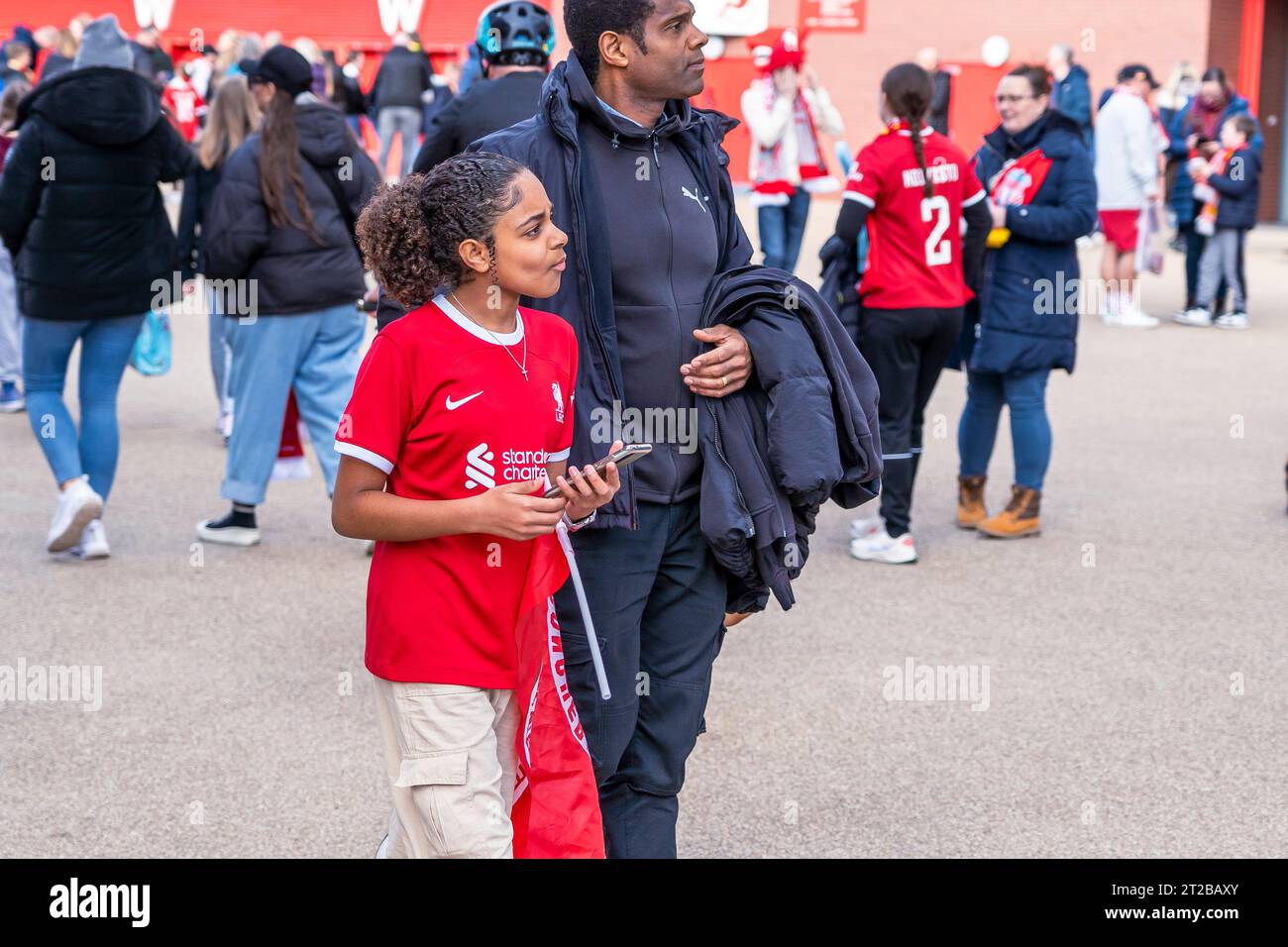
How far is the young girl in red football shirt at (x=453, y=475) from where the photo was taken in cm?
289

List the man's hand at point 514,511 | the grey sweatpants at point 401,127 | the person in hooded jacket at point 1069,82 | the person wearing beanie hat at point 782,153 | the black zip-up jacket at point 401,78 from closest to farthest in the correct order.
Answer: the man's hand at point 514,511, the person wearing beanie hat at point 782,153, the person in hooded jacket at point 1069,82, the black zip-up jacket at point 401,78, the grey sweatpants at point 401,127

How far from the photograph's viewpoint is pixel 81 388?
7160 mm

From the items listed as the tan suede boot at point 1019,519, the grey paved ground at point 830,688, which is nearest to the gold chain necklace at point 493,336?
the grey paved ground at point 830,688

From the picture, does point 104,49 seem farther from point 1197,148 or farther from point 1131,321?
point 1197,148

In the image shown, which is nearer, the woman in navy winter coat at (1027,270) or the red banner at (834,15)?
the woman in navy winter coat at (1027,270)

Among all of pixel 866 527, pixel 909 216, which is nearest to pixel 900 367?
pixel 909 216

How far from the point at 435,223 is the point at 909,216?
428 centimetres

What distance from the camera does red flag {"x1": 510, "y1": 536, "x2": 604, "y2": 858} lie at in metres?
2.98

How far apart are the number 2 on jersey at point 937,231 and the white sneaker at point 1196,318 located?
8.77 metres

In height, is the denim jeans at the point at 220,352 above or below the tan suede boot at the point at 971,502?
above

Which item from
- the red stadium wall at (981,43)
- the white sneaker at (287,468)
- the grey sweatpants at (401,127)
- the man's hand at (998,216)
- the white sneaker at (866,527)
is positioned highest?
the red stadium wall at (981,43)

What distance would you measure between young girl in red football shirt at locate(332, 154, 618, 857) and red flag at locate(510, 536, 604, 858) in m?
0.04

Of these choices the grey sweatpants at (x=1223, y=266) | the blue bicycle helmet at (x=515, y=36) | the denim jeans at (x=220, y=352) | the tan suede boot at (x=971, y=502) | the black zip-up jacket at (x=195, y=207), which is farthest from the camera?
the grey sweatpants at (x=1223, y=266)

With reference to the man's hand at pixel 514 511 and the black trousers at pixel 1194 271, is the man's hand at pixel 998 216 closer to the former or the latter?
the man's hand at pixel 514 511
